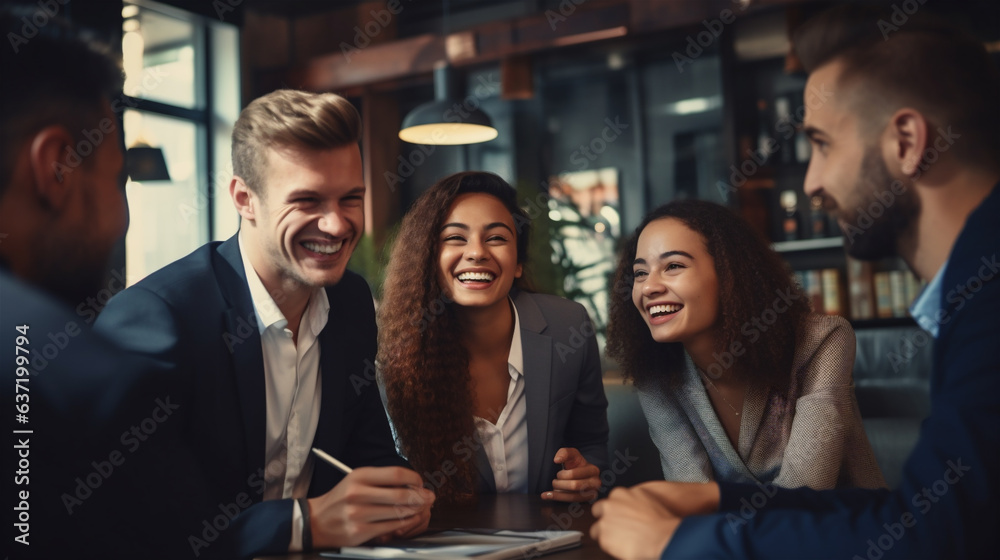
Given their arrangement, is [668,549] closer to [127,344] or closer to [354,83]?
[127,344]

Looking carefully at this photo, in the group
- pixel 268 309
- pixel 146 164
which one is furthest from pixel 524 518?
pixel 146 164

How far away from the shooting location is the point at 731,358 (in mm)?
1975

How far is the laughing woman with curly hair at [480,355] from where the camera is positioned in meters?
2.16

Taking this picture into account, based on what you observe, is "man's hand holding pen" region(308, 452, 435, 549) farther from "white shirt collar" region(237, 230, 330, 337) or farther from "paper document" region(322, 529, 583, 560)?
"white shirt collar" region(237, 230, 330, 337)

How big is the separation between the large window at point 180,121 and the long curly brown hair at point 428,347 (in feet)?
→ 16.2

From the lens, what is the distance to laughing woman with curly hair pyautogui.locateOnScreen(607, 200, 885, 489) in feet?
6.13

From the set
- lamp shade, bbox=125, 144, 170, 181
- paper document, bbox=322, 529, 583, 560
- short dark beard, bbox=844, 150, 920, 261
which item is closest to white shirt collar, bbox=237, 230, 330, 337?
paper document, bbox=322, 529, 583, 560

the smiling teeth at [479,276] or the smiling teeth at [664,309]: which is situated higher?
the smiling teeth at [479,276]

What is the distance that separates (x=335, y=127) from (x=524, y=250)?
100cm

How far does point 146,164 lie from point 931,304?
4.69 metres

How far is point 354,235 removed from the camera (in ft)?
5.66

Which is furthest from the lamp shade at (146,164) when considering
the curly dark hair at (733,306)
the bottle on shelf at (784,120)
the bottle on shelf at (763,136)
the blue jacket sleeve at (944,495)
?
the blue jacket sleeve at (944,495)

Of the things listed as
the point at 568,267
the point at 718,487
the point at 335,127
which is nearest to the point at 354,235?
the point at 335,127

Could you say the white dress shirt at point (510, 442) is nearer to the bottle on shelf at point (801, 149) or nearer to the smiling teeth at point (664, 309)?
the smiling teeth at point (664, 309)
